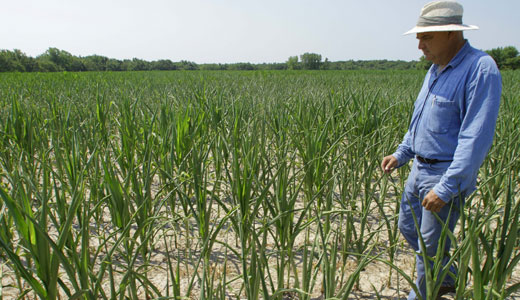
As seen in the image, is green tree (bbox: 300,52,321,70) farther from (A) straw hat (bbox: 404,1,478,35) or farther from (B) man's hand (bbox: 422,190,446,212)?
(B) man's hand (bbox: 422,190,446,212)

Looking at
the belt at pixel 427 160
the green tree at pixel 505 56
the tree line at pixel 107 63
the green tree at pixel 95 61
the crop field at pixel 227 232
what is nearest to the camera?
the crop field at pixel 227 232

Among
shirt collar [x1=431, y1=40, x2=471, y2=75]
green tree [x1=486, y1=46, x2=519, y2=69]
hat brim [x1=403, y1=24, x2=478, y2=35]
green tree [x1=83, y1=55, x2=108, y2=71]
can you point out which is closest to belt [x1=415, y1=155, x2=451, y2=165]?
shirt collar [x1=431, y1=40, x2=471, y2=75]

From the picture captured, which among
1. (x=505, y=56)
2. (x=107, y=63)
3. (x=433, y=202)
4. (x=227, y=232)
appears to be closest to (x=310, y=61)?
(x=505, y=56)

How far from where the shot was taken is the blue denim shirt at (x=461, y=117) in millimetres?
1073

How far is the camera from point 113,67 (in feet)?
133

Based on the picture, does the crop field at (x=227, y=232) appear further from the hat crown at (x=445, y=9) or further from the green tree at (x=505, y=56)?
the green tree at (x=505, y=56)

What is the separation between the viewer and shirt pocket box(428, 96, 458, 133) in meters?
1.19

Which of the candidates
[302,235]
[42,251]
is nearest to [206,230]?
[42,251]

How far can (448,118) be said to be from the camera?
47.4 inches

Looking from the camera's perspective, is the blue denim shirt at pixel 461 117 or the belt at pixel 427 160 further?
the belt at pixel 427 160

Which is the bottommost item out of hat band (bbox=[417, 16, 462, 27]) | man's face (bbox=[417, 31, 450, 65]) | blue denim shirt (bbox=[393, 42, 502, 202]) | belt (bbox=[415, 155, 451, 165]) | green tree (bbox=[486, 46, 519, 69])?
belt (bbox=[415, 155, 451, 165])

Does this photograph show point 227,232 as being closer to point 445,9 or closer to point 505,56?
point 445,9

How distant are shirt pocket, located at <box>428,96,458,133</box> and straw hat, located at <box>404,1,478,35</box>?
0.24 m

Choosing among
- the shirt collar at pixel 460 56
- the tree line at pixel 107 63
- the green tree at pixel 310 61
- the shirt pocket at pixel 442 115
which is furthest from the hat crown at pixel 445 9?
the green tree at pixel 310 61
